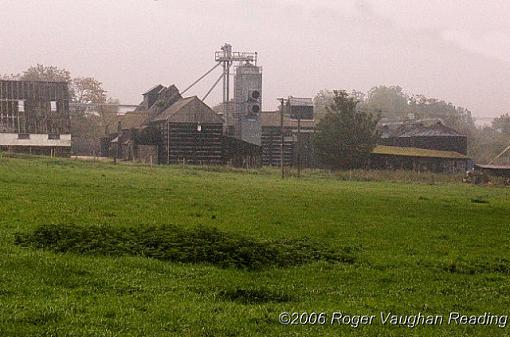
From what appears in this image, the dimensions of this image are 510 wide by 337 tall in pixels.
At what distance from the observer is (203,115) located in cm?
7525

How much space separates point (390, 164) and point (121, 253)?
67394 millimetres

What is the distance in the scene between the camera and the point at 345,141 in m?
72.1

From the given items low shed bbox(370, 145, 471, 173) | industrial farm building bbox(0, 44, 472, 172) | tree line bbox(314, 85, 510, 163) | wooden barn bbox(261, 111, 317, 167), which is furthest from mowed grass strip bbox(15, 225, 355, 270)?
tree line bbox(314, 85, 510, 163)

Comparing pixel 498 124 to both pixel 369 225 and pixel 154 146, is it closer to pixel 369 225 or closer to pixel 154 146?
pixel 154 146

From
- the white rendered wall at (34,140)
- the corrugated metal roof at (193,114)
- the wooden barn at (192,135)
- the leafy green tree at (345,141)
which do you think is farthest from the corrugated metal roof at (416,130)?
the white rendered wall at (34,140)

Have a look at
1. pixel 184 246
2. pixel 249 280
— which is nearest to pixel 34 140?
pixel 184 246

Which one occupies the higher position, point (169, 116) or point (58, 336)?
point (169, 116)

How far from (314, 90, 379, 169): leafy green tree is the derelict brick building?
1077 inches

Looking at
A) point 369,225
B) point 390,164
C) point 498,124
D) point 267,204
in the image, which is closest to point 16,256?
point 369,225

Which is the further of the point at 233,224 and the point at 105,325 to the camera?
the point at 233,224

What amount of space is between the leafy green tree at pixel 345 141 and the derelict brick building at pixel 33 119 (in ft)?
89.7

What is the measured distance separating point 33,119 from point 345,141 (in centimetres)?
3309

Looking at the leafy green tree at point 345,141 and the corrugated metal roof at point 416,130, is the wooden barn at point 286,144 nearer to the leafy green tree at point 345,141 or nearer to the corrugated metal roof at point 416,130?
the leafy green tree at point 345,141

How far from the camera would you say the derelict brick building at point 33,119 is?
70688 millimetres
